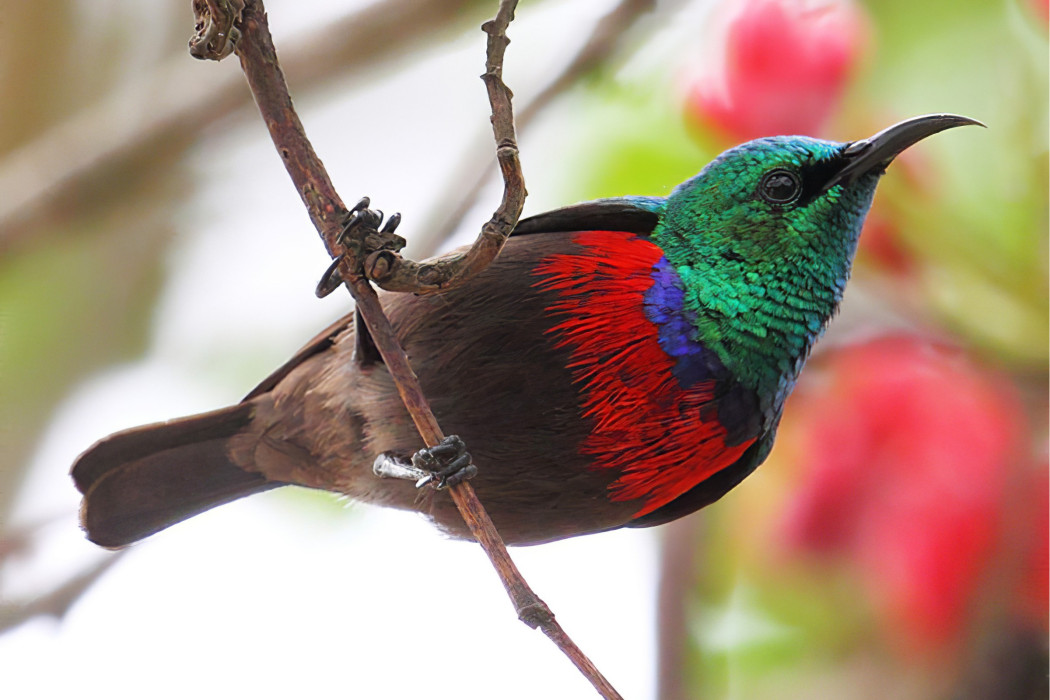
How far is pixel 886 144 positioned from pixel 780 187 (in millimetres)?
220

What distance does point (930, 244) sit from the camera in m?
2.43

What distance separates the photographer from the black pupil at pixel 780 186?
7.28 ft

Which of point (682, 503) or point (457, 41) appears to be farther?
point (457, 41)

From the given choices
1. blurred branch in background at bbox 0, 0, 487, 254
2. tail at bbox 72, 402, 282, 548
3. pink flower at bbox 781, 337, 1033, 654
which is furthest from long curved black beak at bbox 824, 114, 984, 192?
tail at bbox 72, 402, 282, 548

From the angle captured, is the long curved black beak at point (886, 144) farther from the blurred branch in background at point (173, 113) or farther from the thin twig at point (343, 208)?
the blurred branch in background at point (173, 113)

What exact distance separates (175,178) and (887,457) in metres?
2.07

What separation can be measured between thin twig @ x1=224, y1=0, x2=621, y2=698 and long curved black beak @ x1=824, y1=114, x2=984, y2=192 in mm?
834

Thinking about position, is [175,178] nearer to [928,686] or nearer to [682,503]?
[682,503]

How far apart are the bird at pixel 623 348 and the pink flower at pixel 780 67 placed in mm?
397

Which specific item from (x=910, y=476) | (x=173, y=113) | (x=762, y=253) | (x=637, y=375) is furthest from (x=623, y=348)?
(x=173, y=113)

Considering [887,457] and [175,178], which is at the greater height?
[175,178]

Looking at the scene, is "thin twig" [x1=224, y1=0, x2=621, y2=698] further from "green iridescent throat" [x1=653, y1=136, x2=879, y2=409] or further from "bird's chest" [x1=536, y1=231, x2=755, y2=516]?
"green iridescent throat" [x1=653, y1=136, x2=879, y2=409]

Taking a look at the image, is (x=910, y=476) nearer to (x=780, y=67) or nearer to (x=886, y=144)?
(x=886, y=144)

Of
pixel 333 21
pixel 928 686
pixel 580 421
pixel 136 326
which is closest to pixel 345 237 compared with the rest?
pixel 580 421
